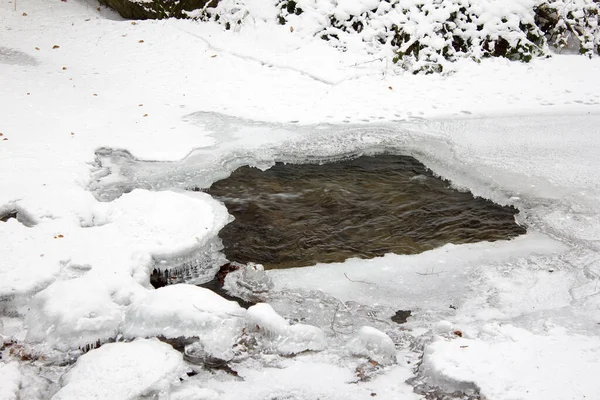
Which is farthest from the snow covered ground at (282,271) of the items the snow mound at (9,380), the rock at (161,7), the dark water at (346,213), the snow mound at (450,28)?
the rock at (161,7)

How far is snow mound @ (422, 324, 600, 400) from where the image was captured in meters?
2.56

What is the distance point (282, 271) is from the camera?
3727mm

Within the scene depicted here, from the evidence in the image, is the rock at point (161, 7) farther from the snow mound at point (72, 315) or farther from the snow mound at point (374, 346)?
the snow mound at point (374, 346)

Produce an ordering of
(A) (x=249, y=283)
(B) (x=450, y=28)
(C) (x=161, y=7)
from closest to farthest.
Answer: (A) (x=249, y=283) < (B) (x=450, y=28) < (C) (x=161, y=7)

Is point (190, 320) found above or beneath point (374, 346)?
beneath

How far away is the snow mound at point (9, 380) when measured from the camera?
8.23 feet

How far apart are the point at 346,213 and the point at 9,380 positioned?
2.69 metres

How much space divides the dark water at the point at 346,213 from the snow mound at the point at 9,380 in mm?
1572

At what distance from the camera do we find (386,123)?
600 cm

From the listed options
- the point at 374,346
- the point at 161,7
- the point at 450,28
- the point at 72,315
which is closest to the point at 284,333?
the point at 374,346

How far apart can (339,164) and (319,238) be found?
1395 millimetres

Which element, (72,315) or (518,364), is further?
(72,315)

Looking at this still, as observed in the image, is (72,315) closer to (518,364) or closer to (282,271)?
(282,271)

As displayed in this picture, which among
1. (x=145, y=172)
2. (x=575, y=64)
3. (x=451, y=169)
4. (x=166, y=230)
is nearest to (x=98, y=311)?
(x=166, y=230)
